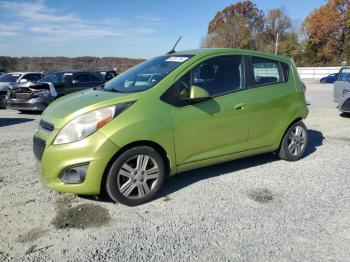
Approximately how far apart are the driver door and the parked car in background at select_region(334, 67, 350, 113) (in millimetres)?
6300

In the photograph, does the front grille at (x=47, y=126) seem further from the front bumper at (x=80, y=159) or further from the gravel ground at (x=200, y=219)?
the gravel ground at (x=200, y=219)

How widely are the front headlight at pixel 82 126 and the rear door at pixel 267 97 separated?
211 centimetres

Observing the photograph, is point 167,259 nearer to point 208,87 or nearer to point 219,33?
point 208,87

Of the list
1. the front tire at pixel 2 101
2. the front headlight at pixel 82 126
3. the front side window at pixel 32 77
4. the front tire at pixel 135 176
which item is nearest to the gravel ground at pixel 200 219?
the front tire at pixel 135 176

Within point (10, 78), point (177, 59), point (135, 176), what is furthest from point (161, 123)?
point (10, 78)

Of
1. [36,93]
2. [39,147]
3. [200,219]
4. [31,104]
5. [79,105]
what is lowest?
[200,219]

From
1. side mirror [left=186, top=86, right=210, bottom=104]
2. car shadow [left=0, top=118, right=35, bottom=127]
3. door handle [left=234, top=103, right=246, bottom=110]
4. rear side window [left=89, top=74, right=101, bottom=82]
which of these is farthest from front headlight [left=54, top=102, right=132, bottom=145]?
rear side window [left=89, top=74, right=101, bottom=82]

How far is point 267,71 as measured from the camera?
544 centimetres

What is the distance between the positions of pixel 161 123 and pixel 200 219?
1142mm

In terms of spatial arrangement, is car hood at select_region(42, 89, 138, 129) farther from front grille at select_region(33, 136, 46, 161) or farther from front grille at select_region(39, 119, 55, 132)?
front grille at select_region(33, 136, 46, 161)

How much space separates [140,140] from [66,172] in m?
0.87

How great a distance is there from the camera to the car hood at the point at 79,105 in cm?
390

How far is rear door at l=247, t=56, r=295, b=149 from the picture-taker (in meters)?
5.04

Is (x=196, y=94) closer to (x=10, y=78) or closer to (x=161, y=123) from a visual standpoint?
(x=161, y=123)
